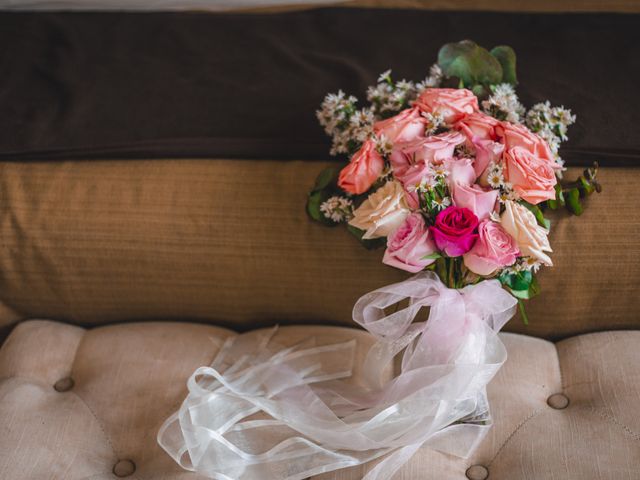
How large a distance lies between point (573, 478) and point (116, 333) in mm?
700

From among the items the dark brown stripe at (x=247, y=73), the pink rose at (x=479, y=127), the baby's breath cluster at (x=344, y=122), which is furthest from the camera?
the dark brown stripe at (x=247, y=73)

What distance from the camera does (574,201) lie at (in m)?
0.95

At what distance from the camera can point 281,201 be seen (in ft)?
3.37

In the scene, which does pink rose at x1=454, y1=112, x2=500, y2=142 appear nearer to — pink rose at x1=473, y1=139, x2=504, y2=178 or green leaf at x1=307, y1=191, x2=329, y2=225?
pink rose at x1=473, y1=139, x2=504, y2=178

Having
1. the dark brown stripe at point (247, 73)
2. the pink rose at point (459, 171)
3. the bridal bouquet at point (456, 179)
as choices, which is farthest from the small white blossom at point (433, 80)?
the pink rose at point (459, 171)

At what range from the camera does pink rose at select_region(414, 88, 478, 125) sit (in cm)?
89

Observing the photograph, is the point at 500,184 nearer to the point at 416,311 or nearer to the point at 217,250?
the point at 416,311

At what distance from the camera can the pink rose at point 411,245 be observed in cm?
78

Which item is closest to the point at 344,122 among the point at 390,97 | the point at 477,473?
the point at 390,97

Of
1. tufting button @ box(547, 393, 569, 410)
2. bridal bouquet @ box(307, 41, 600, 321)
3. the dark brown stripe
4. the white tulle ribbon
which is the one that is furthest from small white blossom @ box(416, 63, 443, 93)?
tufting button @ box(547, 393, 569, 410)

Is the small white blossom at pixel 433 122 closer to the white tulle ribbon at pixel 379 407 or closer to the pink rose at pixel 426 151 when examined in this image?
the pink rose at pixel 426 151

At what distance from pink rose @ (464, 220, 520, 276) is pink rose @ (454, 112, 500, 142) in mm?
137

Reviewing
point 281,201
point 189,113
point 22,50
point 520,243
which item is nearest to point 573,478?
point 520,243

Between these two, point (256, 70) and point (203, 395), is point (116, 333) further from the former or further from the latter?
point (256, 70)
